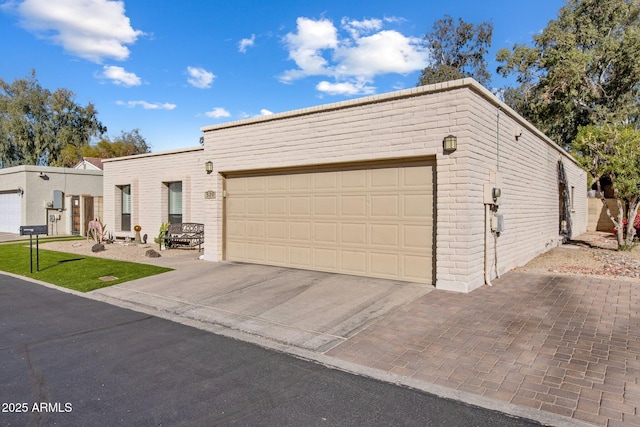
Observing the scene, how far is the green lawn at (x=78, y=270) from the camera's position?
28.7 feet

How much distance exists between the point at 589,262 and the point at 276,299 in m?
8.46

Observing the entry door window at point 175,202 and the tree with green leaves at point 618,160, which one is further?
the entry door window at point 175,202

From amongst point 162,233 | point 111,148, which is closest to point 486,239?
point 162,233

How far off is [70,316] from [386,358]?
16.4 ft

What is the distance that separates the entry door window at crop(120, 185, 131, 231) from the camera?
56.8 feet

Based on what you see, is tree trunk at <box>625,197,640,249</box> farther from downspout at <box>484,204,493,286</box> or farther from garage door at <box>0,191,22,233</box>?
garage door at <box>0,191,22,233</box>

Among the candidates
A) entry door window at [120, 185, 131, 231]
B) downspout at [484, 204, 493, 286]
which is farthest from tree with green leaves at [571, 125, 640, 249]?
entry door window at [120, 185, 131, 231]

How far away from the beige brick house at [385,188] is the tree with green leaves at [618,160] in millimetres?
2363

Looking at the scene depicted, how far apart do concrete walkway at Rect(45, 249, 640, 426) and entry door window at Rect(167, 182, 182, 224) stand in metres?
7.00

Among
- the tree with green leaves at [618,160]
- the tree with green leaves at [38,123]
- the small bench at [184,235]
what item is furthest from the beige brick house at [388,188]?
the tree with green leaves at [38,123]

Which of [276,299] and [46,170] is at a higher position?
[46,170]

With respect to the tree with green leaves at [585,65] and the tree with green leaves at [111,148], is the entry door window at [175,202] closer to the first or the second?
the tree with green leaves at [585,65]

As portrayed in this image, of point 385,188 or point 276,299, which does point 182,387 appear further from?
point 385,188

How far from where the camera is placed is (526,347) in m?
4.67
